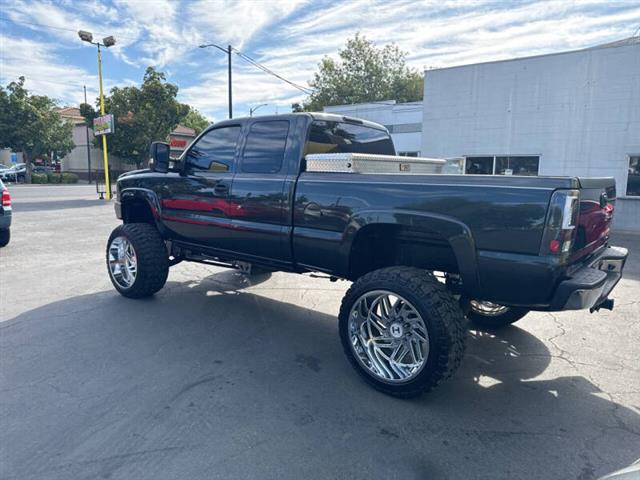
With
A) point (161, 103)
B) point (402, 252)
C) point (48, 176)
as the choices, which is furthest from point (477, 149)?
point (48, 176)

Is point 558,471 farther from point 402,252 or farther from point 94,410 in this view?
point 94,410

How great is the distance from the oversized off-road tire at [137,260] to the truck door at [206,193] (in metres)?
0.31

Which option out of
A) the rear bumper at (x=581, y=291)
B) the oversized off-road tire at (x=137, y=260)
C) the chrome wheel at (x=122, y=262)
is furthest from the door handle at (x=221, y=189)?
the rear bumper at (x=581, y=291)

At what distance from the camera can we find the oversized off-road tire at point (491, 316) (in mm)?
4387

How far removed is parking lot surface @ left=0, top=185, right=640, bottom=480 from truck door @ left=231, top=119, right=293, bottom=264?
895 mm

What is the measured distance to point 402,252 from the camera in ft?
12.4

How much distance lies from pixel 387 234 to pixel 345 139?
4.45 feet

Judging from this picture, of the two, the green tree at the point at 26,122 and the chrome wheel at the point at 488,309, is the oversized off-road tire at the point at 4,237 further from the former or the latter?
the green tree at the point at 26,122

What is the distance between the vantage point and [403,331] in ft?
10.5

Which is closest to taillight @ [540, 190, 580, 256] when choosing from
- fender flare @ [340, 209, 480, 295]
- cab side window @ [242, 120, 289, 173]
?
fender flare @ [340, 209, 480, 295]

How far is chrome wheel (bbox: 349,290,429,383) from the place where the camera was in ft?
10.3

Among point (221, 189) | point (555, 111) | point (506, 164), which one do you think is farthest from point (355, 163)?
point (506, 164)

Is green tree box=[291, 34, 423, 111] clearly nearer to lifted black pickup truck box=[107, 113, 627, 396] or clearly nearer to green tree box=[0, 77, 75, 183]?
green tree box=[0, 77, 75, 183]

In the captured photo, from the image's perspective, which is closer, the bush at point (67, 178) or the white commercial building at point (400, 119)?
the white commercial building at point (400, 119)
